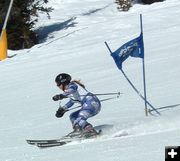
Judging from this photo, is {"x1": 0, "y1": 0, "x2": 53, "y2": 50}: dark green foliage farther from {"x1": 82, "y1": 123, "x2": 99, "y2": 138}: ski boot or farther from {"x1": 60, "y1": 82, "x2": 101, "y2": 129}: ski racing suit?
{"x1": 82, "y1": 123, "x2": 99, "y2": 138}: ski boot

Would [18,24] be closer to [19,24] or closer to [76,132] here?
[19,24]

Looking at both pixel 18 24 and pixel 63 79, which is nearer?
pixel 63 79

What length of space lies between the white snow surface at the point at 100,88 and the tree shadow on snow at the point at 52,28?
16cm

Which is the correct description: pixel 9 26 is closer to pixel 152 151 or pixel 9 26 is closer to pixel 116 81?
pixel 116 81

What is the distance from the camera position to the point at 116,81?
51.9 feet

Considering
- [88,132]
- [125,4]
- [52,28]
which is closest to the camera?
[88,132]

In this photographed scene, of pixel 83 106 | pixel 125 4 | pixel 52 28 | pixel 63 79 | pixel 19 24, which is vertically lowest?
pixel 83 106

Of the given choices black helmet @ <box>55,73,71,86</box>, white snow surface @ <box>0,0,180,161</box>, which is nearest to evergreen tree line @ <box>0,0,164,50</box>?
white snow surface @ <box>0,0,180,161</box>

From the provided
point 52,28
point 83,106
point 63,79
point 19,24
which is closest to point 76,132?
point 83,106

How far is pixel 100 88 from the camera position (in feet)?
Answer: 50.3

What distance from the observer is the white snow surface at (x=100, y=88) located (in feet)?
27.1

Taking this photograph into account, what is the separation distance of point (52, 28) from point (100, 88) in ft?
62.0


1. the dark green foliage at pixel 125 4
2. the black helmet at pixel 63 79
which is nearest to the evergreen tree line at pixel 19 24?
the dark green foliage at pixel 125 4

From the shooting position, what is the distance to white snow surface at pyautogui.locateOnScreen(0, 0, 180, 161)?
8250 mm
